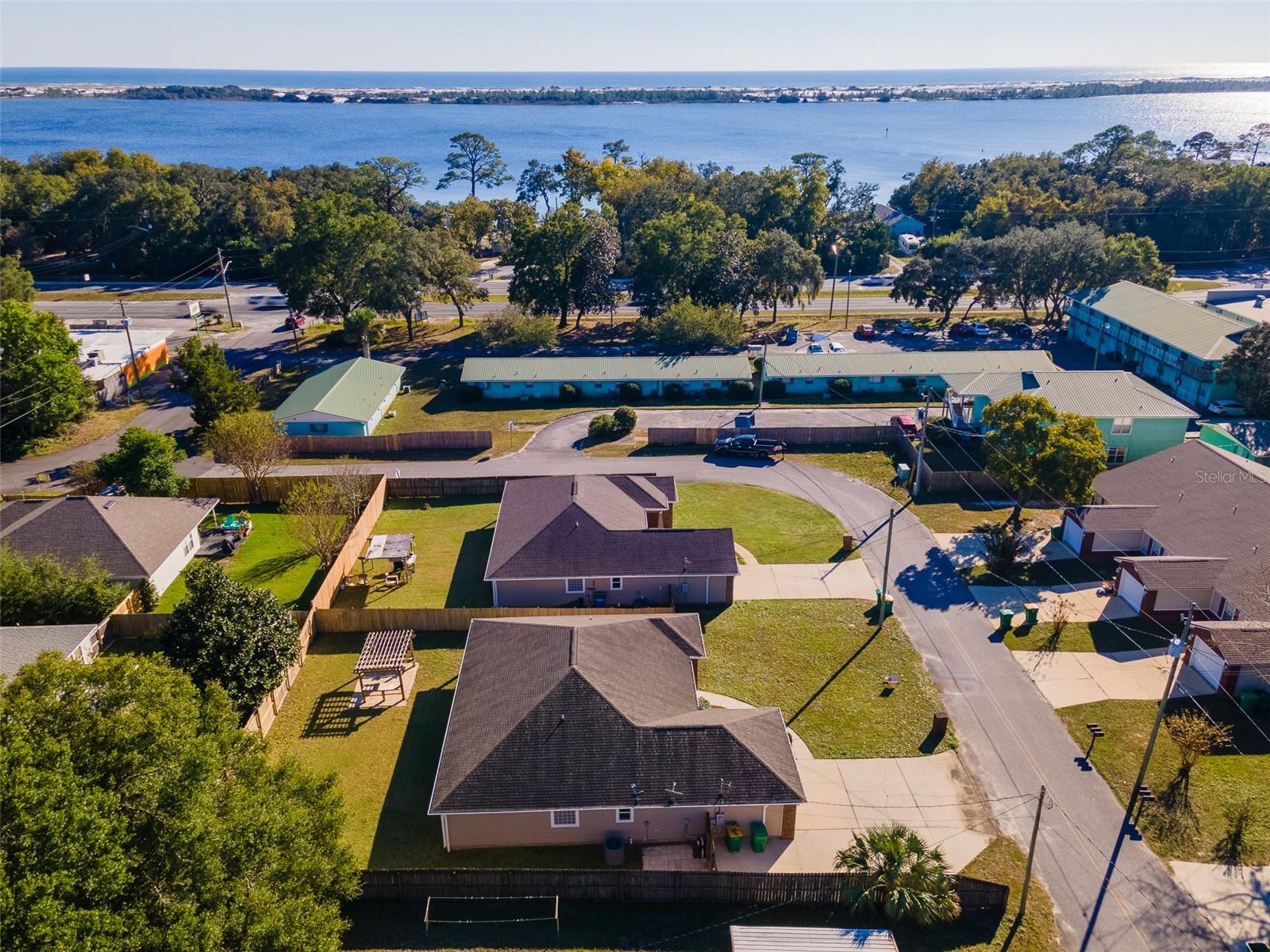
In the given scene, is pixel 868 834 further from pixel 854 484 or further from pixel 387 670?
pixel 854 484

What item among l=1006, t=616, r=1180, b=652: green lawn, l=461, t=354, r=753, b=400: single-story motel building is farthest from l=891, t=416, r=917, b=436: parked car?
l=1006, t=616, r=1180, b=652: green lawn

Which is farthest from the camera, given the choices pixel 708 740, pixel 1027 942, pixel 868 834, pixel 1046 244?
pixel 1046 244

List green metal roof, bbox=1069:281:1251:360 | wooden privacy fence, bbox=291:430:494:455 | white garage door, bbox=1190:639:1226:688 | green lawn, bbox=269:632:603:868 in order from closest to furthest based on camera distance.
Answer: green lawn, bbox=269:632:603:868
white garage door, bbox=1190:639:1226:688
wooden privacy fence, bbox=291:430:494:455
green metal roof, bbox=1069:281:1251:360

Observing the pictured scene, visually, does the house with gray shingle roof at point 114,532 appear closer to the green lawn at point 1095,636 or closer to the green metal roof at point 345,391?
the green metal roof at point 345,391

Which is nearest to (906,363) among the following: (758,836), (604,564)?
(604,564)

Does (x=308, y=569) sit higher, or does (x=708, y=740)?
(x=708, y=740)

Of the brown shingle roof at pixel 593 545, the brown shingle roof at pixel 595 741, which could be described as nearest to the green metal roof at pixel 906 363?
the brown shingle roof at pixel 593 545

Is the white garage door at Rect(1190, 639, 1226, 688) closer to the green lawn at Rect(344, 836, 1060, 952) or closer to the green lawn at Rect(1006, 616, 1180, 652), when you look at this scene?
the green lawn at Rect(1006, 616, 1180, 652)

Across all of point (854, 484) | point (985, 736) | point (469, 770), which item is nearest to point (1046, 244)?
point (854, 484)
